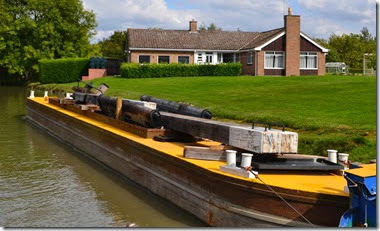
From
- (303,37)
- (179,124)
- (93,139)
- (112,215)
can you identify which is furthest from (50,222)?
(303,37)

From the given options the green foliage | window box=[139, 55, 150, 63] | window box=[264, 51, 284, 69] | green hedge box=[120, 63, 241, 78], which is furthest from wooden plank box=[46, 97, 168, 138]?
the green foliage

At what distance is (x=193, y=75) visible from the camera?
45781mm

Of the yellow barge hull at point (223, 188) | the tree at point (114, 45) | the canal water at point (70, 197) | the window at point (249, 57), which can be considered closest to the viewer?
the yellow barge hull at point (223, 188)

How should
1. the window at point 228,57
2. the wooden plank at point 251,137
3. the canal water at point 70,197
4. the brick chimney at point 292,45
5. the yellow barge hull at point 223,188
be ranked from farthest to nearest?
the window at point 228,57, the brick chimney at point 292,45, the canal water at point 70,197, the wooden plank at point 251,137, the yellow barge hull at point 223,188

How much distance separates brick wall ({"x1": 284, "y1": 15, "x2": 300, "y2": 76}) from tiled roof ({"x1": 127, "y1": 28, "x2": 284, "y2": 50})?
348 centimetres

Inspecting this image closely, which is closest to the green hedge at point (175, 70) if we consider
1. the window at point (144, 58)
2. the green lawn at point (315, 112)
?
the window at point (144, 58)

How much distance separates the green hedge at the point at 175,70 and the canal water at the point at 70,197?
93.0 feet

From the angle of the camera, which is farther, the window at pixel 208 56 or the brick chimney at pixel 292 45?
the window at pixel 208 56

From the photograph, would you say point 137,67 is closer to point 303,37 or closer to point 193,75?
point 193,75

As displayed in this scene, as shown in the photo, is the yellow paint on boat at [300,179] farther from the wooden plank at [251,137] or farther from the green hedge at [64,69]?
the green hedge at [64,69]

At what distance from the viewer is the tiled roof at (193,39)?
5031cm

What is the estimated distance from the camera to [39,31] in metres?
60.7

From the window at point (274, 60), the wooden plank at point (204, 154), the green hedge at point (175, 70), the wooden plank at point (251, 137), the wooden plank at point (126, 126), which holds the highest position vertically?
the window at point (274, 60)

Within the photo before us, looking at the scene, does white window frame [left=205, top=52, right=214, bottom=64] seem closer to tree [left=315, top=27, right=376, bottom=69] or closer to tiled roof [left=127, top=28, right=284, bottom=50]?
tiled roof [left=127, top=28, right=284, bottom=50]
